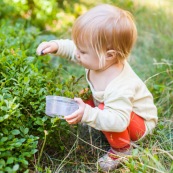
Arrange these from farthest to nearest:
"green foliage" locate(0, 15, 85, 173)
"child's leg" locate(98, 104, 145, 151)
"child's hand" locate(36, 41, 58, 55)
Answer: "child's hand" locate(36, 41, 58, 55)
"child's leg" locate(98, 104, 145, 151)
"green foliage" locate(0, 15, 85, 173)

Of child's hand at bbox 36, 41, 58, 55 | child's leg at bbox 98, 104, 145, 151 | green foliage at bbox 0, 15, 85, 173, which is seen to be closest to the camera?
green foliage at bbox 0, 15, 85, 173

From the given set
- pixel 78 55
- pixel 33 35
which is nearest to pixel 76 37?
pixel 78 55

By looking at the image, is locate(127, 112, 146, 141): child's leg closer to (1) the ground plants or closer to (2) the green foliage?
(1) the ground plants

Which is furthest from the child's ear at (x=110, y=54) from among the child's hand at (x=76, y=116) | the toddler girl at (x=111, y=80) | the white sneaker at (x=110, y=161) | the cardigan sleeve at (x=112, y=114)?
the white sneaker at (x=110, y=161)

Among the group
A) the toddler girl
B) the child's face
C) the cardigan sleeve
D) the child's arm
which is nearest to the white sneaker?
the toddler girl

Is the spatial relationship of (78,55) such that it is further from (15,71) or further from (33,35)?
(33,35)

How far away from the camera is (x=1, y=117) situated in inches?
79.4

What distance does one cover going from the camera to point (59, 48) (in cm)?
262

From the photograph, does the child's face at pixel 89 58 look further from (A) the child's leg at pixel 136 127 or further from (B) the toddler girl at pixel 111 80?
(A) the child's leg at pixel 136 127

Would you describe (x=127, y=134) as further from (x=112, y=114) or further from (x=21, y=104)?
(x=21, y=104)

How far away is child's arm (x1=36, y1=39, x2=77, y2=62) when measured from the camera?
2578 millimetres

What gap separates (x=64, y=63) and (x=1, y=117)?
183 cm

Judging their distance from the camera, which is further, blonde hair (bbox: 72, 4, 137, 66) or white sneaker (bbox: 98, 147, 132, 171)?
white sneaker (bbox: 98, 147, 132, 171)

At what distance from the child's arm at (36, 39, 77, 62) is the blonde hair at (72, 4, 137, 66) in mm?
332
